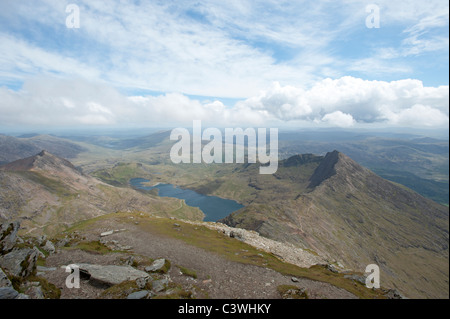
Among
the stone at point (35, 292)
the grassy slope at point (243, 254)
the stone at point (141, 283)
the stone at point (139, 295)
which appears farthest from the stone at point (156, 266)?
the grassy slope at point (243, 254)

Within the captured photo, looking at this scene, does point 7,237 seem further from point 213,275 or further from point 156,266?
point 213,275

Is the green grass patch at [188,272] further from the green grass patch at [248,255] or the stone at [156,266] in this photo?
the green grass patch at [248,255]

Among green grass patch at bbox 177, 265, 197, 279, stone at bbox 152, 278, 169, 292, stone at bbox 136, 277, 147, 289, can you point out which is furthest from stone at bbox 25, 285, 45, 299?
green grass patch at bbox 177, 265, 197, 279

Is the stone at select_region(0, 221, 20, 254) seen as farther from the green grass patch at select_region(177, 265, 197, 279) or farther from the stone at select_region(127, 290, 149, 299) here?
the green grass patch at select_region(177, 265, 197, 279)
